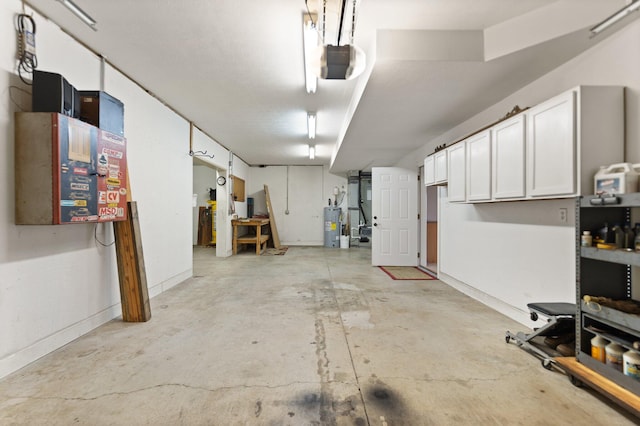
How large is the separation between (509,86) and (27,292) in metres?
4.61

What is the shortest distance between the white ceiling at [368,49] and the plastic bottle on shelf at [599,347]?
7.02 feet

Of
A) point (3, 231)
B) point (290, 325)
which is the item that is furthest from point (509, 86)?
point (3, 231)

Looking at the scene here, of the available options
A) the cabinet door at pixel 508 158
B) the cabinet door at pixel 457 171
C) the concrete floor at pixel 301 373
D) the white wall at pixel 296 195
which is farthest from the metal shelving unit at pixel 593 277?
the white wall at pixel 296 195

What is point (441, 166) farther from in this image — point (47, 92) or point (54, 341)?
point (54, 341)

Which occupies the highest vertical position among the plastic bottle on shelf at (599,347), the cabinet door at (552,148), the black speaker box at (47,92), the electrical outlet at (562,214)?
the black speaker box at (47,92)

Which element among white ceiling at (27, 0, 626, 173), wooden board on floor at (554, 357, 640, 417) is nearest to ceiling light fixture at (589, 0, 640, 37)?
white ceiling at (27, 0, 626, 173)

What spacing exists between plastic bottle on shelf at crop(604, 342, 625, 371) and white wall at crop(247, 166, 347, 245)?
8313 mm

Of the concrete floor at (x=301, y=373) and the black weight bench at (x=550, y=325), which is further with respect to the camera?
the black weight bench at (x=550, y=325)

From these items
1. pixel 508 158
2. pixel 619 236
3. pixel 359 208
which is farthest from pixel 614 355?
pixel 359 208

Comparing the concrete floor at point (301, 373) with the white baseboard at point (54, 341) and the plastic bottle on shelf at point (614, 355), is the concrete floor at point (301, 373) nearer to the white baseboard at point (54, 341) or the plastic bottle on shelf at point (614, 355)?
the white baseboard at point (54, 341)

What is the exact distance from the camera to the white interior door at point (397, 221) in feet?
20.0

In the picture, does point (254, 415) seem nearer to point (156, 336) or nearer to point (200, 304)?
point (156, 336)

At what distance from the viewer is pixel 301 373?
2.08m

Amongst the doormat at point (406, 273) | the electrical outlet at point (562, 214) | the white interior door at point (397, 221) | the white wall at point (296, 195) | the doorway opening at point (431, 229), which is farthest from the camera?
the white wall at point (296, 195)
